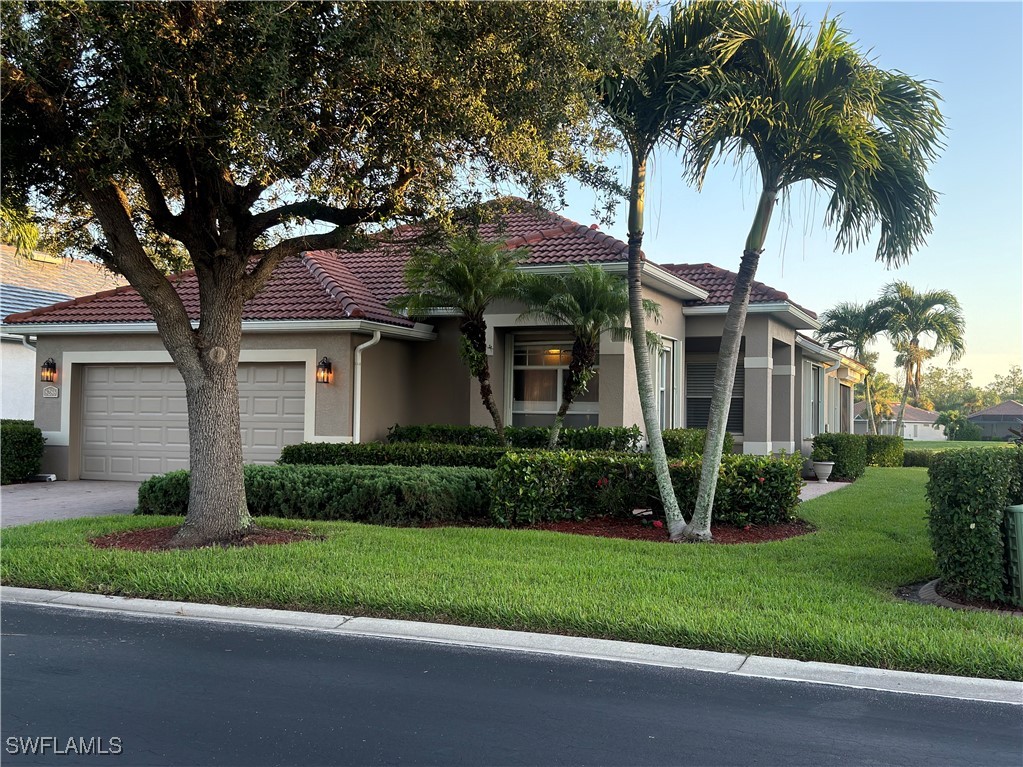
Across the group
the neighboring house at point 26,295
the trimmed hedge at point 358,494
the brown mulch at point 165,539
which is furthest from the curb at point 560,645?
the neighboring house at point 26,295

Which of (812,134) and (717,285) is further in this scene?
(717,285)

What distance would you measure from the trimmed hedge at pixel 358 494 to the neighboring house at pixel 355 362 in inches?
130

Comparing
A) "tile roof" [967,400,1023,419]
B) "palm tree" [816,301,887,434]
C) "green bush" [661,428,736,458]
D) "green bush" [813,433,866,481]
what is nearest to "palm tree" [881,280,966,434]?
"palm tree" [816,301,887,434]

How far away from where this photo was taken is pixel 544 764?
431 centimetres

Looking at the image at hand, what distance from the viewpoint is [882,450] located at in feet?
90.3

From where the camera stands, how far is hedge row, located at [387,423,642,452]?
14422 millimetres

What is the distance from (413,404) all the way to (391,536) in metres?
7.23

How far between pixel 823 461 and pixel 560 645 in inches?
603

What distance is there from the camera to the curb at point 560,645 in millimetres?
5535

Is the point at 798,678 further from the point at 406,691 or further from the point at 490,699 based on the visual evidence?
the point at 406,691

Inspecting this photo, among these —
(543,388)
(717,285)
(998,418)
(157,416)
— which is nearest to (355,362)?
(543,388)

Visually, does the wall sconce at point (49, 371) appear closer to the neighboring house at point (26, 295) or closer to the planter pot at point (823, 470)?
the neighboring house at point (26, 295)

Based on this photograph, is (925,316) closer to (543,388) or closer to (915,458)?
(915,458)

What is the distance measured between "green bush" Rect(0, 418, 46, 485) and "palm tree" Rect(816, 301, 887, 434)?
2438 centimetres
